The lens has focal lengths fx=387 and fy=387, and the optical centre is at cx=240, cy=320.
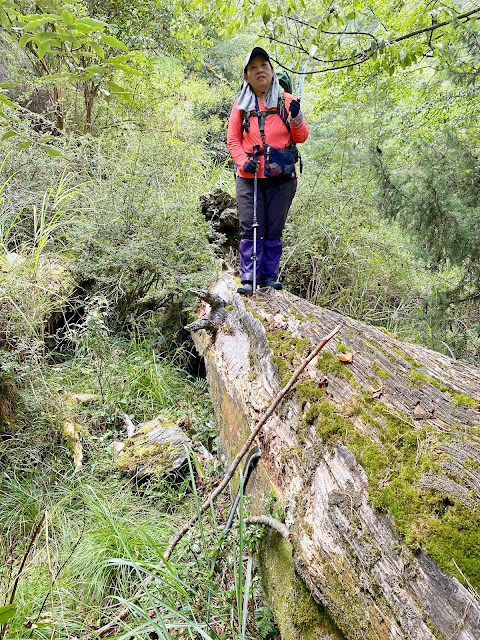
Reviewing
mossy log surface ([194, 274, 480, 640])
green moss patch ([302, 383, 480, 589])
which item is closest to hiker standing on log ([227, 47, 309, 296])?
mossy log surface ([194, 274, 480, 640])

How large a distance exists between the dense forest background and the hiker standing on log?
43 cm

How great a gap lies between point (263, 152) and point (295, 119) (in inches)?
16.6

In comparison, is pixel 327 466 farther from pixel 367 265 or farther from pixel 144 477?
pixel 367 265

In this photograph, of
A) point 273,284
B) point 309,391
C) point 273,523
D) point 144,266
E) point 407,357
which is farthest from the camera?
point 144,266

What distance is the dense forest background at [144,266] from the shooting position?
6.09 ft

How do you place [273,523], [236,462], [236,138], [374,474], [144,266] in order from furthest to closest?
1. [144,266]
2. [236,138]
3. [236,462]
4. [273,523]
5. [374,474]

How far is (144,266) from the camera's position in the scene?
493cm

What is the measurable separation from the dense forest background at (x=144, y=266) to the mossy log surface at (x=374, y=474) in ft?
1.16

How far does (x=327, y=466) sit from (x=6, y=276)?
2.97 metres

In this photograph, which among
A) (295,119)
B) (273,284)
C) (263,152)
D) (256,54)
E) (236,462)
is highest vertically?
(256,54)

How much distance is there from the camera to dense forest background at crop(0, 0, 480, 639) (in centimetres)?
186

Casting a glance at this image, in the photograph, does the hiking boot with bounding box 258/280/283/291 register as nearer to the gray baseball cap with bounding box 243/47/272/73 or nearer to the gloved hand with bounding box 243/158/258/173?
the gloved hand with bounding box 243/158/258/173

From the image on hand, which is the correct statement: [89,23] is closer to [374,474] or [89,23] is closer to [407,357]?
[374,474]

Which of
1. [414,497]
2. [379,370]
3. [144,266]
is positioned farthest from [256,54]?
[414,497]
